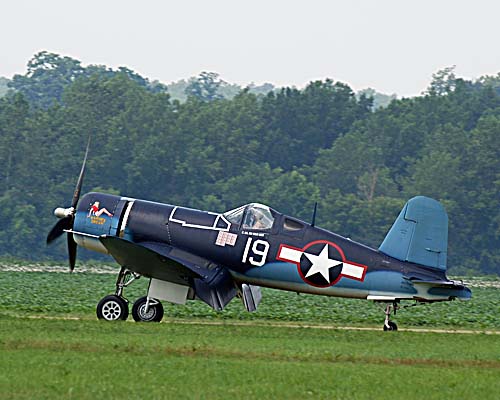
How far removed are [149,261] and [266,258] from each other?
1.88 metres

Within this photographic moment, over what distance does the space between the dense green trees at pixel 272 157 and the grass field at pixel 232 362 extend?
52.5 m

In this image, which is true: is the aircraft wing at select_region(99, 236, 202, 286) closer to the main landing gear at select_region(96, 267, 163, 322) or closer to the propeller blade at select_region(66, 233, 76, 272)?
the main landing gear at select_region(96, 267, 163, 322)

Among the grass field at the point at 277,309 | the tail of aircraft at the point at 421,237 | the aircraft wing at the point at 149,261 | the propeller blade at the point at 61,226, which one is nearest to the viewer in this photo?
the aircraft wing at the point at 149,261

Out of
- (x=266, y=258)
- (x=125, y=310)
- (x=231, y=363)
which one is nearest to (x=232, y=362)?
(x=231, y=363)

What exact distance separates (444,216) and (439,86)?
12375 cm

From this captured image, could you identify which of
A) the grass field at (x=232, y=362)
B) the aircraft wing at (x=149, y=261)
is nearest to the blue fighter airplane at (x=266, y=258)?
the aircraft wing at (x=149, y=261)

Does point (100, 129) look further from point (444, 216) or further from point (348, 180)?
point (444, 216)

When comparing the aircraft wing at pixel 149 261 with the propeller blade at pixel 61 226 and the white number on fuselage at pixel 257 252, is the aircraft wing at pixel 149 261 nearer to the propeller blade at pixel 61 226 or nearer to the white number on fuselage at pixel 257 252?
the white number on fuselage at pixel 257 252

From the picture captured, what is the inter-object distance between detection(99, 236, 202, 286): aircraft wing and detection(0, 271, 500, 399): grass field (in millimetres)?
881

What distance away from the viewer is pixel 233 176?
8394 cm

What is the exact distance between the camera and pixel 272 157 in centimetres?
9181

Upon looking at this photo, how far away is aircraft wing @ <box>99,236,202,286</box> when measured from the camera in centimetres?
1916

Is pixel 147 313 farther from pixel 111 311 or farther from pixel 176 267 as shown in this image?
pixel 176 267

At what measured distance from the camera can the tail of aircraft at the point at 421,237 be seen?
19.7 m
